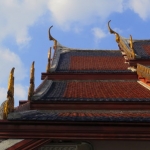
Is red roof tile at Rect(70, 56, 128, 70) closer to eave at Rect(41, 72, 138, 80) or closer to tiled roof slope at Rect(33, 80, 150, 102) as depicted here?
eave at Rect(41, 72, 138, 80)

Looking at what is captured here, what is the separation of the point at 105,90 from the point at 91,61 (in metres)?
4.36

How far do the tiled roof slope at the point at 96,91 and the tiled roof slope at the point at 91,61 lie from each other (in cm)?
128

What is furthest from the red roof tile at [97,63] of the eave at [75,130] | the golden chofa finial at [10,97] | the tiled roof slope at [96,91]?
the eave at [75,130]

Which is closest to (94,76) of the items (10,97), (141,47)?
(141,47)

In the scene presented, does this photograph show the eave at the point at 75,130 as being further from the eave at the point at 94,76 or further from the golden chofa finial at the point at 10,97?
the eave at the point at 94,76

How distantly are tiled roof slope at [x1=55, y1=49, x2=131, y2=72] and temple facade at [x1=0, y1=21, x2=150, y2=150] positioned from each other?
0.04 metres

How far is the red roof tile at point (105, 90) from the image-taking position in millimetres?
7777

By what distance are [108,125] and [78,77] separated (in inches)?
218

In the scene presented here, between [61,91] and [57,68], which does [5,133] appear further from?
[57,68]

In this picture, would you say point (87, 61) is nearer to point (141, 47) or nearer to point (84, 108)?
point (141, 47)

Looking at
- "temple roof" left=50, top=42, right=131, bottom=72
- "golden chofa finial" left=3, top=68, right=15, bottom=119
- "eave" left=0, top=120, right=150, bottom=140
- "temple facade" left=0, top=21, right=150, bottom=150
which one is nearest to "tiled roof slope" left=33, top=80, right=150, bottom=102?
"temple facade" left=0, top=21, right=150, bottom=150

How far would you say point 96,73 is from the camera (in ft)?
33.1

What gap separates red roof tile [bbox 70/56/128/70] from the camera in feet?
37.7

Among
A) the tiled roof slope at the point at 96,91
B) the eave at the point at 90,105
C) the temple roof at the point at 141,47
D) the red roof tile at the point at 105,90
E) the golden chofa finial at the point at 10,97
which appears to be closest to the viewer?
the golden chofa finial at the point at 10,97
